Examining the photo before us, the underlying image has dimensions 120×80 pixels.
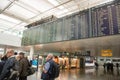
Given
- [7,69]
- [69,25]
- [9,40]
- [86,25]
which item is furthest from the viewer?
[9,40]

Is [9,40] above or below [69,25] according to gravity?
below

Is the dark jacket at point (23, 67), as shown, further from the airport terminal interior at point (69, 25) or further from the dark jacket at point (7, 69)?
the airport terminal interior at point (69, 25)

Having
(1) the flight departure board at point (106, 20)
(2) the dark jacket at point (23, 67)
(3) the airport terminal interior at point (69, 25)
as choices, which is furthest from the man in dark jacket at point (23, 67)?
(1) the flight departure board at point (106, 20)

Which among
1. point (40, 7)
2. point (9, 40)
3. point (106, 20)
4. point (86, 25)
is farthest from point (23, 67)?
point (9, 40)

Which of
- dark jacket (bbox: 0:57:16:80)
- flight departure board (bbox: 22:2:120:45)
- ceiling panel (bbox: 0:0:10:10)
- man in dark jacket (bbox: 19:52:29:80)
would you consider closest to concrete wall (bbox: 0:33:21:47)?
ceiling panel (bbox: 0:0:10:10)

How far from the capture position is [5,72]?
2592 millimetres

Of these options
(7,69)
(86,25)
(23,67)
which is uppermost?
(86,25)

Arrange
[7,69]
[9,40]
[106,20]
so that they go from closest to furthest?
1. [7,69]
2. [106,20]
3. [9,40]

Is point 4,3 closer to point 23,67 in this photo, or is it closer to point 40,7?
point 40,7

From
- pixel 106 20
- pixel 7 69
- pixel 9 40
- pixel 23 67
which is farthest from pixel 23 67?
pixel 9 40

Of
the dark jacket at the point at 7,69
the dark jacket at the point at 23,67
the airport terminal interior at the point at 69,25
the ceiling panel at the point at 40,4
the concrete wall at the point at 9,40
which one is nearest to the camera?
the dark jacket at the point at 7,69

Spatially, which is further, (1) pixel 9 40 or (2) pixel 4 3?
(1) pixel 9 40

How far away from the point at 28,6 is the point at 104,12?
15.8ft

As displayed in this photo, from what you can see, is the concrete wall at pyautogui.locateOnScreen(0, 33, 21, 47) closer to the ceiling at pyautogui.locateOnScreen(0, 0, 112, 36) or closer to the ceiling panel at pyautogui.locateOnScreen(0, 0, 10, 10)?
the ceiling at pyautogui.locateOnScreen(0, 0, 112, 36)
